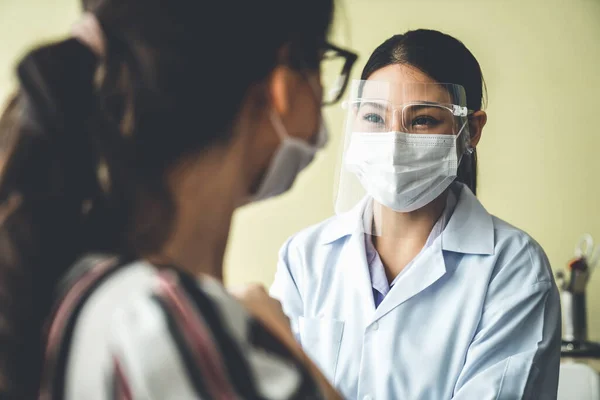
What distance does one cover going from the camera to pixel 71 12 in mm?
2373

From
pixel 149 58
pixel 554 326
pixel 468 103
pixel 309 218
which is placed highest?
pixel 149 58

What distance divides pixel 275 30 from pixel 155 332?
33 centimetres

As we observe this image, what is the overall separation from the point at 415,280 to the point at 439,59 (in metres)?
0.49

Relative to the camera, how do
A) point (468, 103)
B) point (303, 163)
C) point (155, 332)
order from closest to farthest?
point (155, 332), point (303, 163), point (468, 103)

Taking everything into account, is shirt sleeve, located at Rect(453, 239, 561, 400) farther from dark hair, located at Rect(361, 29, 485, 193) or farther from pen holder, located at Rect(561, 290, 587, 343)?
pen holder, located at Rect(561, 290, 587, 343)

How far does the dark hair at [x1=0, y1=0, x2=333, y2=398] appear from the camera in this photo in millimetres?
500

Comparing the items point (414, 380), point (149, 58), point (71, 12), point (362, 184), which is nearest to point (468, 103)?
point (362, 184)

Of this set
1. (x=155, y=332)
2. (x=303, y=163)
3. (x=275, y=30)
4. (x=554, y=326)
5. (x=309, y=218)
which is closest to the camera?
(x=155, y=332)

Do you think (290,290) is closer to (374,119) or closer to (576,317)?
(374,119)

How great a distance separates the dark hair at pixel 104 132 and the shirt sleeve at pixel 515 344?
0.75 m

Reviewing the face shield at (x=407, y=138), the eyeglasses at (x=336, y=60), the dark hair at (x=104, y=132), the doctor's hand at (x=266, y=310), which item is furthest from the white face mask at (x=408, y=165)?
the dark hair at (x=104, y=132)

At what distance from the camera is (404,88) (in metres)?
1.24

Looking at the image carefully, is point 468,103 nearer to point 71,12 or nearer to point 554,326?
point 554,326

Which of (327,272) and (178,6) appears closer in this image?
(178,6)
